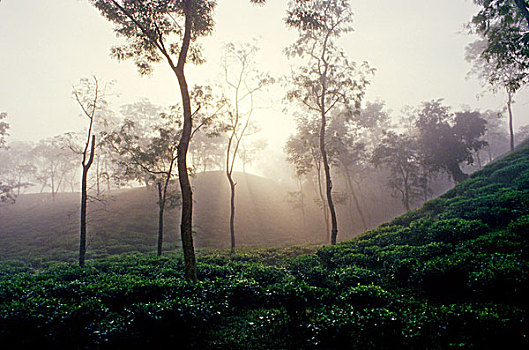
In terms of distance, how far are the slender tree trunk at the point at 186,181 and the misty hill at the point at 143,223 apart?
62.2ft

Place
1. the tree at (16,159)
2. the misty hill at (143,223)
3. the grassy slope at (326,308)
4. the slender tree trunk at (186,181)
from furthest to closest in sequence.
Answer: the tree at (16,159) < the misty hill at (143,223) < the slender tree trunk at (186,181) < the grassy slope at (326,308)

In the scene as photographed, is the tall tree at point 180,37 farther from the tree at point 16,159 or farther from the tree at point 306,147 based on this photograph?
the tree at point 16,159

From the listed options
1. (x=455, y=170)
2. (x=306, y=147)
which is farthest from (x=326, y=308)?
A: (x=455, y=170)

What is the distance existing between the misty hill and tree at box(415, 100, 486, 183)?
22.1 meters

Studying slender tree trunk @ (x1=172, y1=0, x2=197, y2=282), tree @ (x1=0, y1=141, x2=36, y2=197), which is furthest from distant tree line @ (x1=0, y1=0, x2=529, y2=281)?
tree @ (x1=0, y1=141, x2=36, y2=197)

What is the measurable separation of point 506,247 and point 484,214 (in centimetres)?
580

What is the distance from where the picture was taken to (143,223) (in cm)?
4075

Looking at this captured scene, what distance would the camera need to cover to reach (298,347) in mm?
6145

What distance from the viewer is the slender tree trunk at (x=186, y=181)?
37.1 ft

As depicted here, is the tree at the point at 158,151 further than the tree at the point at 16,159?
No

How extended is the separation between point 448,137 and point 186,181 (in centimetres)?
4251

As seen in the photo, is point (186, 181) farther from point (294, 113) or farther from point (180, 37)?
point (294, 113)

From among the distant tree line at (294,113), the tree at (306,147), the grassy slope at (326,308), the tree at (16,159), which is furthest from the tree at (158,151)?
the tree at (16,159)

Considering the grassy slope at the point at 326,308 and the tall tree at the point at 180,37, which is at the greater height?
the tall tree at the point at 180,37
